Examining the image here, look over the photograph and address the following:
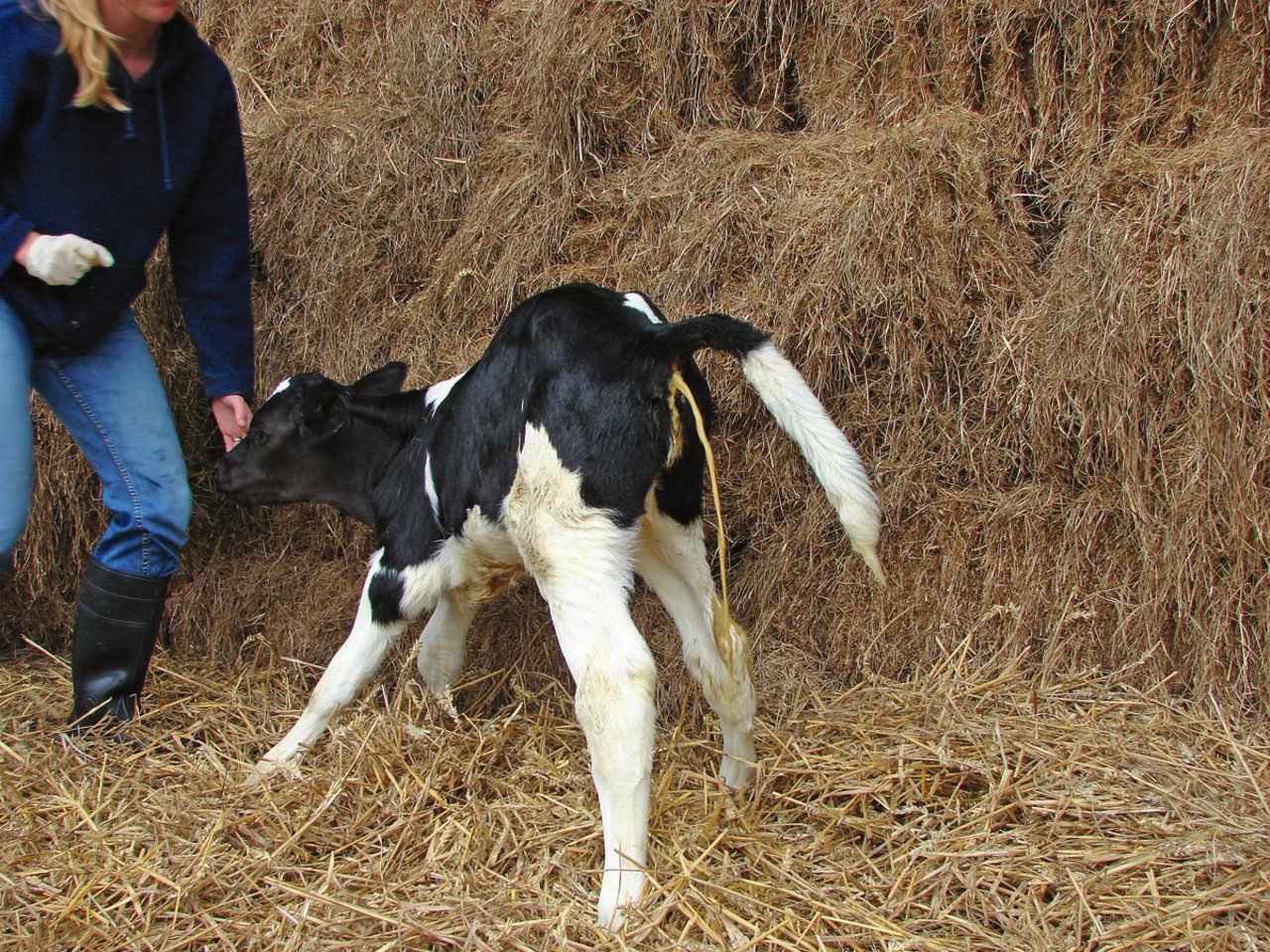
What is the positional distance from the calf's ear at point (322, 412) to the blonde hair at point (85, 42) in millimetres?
1314

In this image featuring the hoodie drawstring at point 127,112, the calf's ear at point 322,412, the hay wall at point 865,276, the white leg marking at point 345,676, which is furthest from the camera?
the calf's ear at point 322,412

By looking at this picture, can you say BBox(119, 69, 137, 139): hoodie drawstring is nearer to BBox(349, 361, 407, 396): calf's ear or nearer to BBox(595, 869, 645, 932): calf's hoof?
BBox(349, 361, 407, 396): calf's ear

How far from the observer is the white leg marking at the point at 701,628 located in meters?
3.25

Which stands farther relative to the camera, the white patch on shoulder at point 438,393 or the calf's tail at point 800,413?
the white patch on shoulder at point 438,393

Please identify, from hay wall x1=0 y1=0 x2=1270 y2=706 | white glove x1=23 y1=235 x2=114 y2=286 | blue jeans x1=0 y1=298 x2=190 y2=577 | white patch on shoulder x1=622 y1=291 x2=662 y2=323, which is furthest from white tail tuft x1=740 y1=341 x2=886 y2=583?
blue jeans x1=0 y1=298 x2=190 y2=577

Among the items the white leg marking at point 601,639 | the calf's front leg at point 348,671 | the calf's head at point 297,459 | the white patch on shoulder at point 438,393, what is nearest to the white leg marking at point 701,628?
the white leg marking at point 601,639

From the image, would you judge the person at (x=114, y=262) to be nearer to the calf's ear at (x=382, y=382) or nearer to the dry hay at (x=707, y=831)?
the calf's ear at (x=382, y=382)

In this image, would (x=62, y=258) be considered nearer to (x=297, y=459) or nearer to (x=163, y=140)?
(x=163, y=140)

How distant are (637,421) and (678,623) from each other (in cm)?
83

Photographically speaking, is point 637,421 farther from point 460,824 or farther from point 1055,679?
point 1055,679

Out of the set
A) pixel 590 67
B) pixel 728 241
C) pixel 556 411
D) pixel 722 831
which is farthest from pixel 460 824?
pixel 590 67

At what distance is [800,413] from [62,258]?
206 cm

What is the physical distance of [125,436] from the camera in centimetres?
349

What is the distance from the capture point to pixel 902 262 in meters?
3.71
